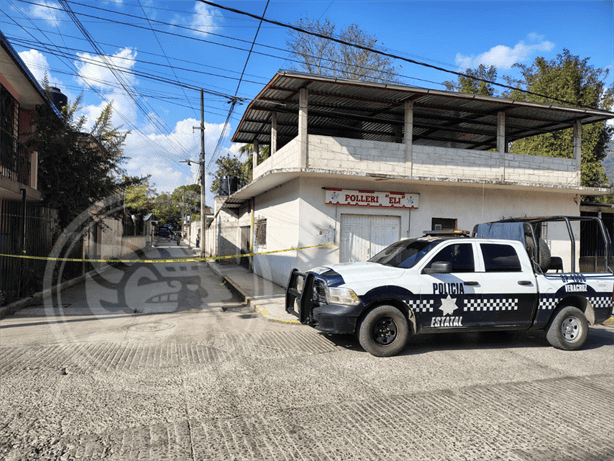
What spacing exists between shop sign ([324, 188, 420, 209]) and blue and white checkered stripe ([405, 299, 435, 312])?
593 cm

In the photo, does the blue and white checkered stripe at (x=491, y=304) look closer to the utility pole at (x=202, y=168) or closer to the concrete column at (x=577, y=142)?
the concrete column at (x=577, y=142)

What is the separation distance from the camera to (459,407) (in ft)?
13.3

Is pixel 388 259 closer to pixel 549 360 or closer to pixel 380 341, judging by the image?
pixel 380 341

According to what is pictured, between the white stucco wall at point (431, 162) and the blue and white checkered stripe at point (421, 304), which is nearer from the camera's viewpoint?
the blue and white checkered stripe at point (421, 304)

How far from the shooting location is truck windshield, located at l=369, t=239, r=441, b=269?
248 inches

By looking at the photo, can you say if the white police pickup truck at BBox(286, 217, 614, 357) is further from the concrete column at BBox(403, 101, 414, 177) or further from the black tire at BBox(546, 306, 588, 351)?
the concrete column at BBox(403, 101, 414, 177)

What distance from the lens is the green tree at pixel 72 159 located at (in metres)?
11.4

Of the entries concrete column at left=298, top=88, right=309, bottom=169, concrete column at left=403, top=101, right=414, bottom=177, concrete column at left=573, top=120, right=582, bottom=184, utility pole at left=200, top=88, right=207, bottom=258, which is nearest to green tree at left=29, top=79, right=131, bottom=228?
concrete column at left=298, top=88, right=309, bottom=169

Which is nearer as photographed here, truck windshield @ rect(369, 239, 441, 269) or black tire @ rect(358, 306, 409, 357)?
black tire @ rect(358, 306, 409, 357)

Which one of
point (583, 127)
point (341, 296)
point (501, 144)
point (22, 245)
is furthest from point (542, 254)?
point (583, 127)

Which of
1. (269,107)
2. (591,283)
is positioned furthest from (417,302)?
(269,107)

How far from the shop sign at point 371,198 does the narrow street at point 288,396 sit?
5207 millimetres

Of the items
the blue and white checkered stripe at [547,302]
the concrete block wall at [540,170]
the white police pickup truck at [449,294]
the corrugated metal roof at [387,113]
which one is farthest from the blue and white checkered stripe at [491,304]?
the concrete block wall at [540,170]

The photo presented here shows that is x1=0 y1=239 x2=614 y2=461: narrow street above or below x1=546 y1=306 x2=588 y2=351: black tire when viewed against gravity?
below
